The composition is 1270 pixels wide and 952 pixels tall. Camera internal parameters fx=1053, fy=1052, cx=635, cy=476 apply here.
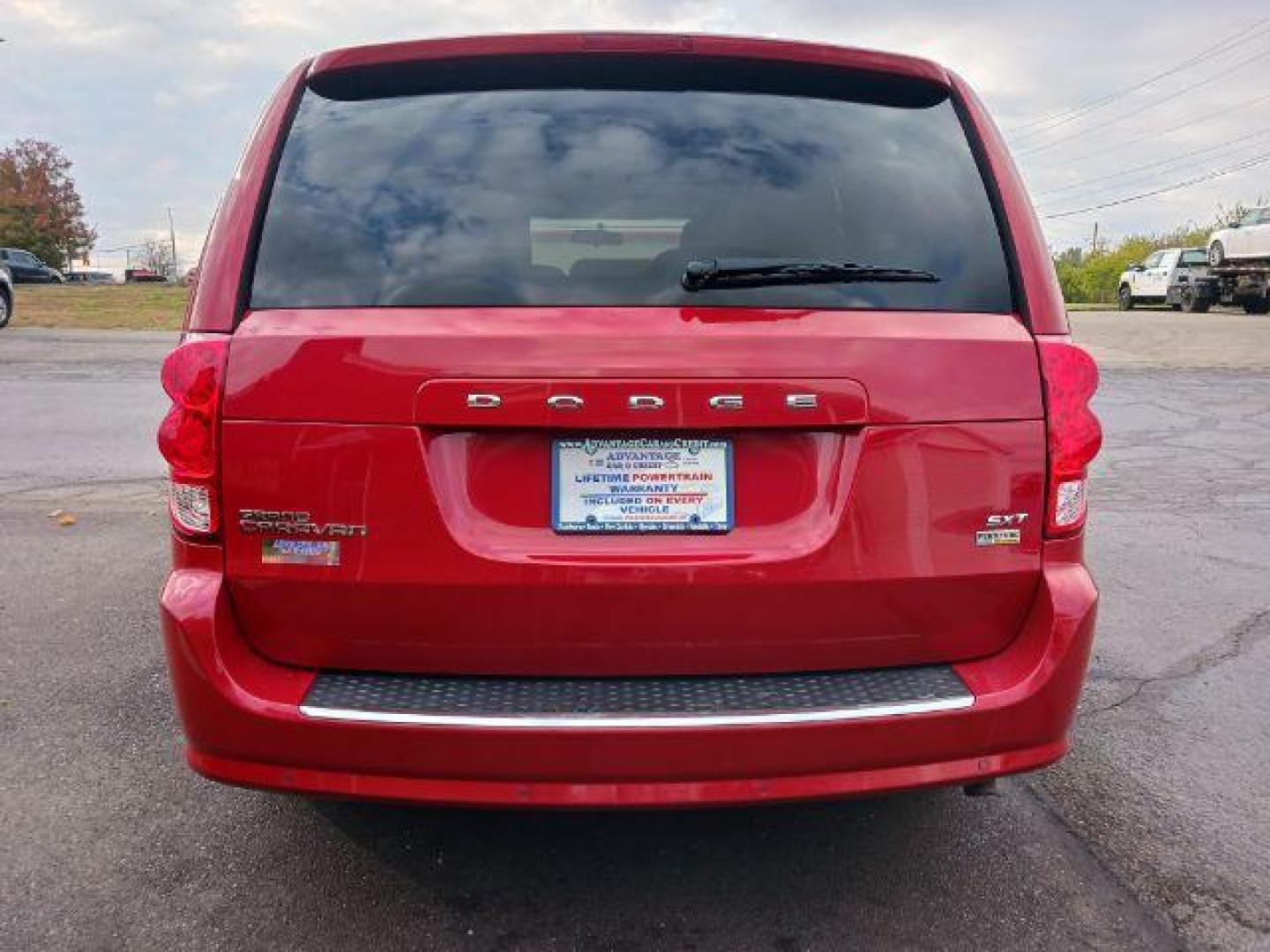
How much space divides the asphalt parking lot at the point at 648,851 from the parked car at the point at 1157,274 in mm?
35735

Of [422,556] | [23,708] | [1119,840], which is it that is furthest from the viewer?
[23,708]

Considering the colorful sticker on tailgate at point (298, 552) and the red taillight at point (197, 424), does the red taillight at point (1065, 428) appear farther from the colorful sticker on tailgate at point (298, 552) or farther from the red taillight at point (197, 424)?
the red taillight at point (197, 424)

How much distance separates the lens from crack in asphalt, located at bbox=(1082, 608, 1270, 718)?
150 inches

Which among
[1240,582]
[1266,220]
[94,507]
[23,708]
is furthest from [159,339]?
[1266,220]

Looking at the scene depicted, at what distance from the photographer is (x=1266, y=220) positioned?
3008 centimetres

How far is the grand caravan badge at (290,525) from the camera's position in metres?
2.13

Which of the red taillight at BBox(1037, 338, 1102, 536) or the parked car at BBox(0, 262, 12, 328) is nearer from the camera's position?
the red taillight at BBox(1037, 338, 1102, 536)

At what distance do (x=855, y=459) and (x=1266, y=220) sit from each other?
3379 centimetres

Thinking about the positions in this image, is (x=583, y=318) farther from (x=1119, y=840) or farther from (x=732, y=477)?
(x=1119, y=840)

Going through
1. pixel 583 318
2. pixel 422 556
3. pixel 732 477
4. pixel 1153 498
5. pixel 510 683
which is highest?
pixel 583 318

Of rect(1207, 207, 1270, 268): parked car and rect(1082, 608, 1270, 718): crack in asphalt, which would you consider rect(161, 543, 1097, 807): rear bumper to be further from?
rect(1207, 207, 1270, 268): parked car

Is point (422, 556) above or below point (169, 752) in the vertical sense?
above

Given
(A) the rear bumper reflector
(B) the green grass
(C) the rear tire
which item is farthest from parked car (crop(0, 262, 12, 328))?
(C) the rear tire

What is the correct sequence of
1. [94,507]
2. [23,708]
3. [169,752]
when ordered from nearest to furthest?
[169,752] → [23,708] → [94,507]
